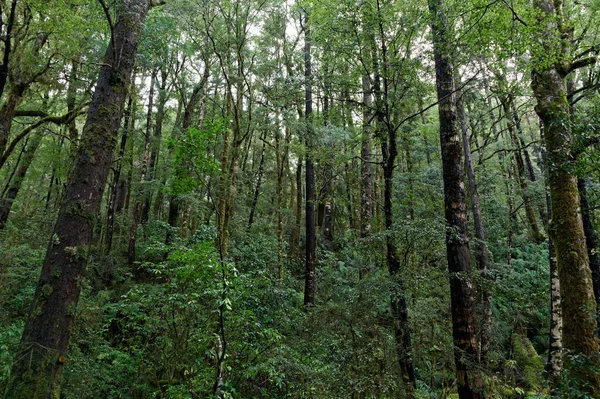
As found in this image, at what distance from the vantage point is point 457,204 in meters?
6.09

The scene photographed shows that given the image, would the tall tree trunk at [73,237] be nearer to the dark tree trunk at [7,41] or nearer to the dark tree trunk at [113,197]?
the dark tree trunk at [7,41]

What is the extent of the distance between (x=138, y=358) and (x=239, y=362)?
6.74ft

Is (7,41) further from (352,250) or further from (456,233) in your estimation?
(456,233)

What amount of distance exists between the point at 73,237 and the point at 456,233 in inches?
228

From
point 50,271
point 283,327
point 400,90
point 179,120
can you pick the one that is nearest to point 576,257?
point 400,90

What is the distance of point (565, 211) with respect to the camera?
5910 millimetres

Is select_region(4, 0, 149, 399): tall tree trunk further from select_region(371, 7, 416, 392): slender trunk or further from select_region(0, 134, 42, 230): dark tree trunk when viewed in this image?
select_region(0, 134, 42, 230): dark tree trunk

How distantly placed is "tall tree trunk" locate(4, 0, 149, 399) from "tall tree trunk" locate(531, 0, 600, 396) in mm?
6774

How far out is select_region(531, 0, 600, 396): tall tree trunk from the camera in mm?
5203

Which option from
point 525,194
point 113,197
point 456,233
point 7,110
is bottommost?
point 456,233

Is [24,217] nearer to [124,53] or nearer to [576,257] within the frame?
[124,53]

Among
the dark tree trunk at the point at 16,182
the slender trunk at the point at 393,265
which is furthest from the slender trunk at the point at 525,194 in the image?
the dark tree trunk at the point at 16,182

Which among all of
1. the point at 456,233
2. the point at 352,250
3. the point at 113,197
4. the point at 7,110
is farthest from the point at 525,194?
the point at 7,110

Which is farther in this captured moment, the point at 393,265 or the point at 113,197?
the point at 113,197
